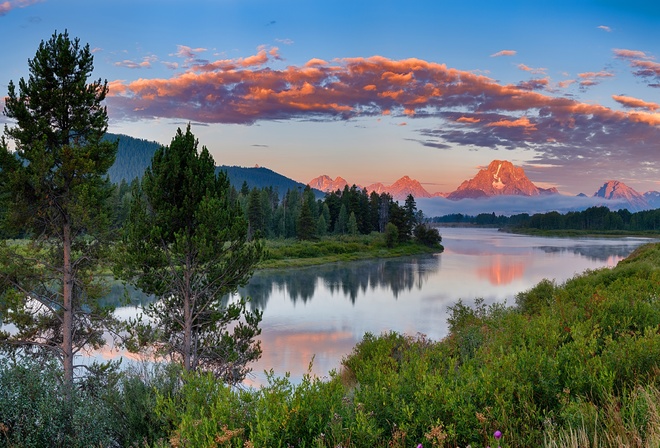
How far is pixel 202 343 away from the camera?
18.7 meters

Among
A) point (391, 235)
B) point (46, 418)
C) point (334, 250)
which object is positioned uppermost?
point (391, 235)

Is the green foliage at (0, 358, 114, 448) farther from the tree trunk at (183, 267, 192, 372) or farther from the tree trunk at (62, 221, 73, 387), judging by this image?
the tree trunk at (62, 221, 73, 387)

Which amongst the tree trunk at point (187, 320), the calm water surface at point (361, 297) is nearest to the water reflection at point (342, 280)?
the calm water surface at point (361, 297)

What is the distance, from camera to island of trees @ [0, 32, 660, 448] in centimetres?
451

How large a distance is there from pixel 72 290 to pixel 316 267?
2152 inches

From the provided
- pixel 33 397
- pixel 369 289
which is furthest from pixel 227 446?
pixel 369 289

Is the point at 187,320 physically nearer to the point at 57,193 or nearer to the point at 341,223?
the point at 57,193

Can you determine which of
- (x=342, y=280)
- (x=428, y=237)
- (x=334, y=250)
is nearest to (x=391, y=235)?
(x=428, y=237)

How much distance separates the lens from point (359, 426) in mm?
4176

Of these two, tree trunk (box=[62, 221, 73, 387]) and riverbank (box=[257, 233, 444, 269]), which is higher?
tree trunk (box=[62, 221, 73, 387])

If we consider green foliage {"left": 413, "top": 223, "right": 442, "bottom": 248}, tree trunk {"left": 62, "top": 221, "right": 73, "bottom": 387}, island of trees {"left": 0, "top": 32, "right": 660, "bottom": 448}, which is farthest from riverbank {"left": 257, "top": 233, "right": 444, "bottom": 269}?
tree trunk {"left": 62, "top": 221, "right": 73, "bottom": 387}

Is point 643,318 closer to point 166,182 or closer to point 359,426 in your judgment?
point 359,426

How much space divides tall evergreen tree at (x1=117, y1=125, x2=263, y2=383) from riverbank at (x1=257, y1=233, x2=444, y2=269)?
47.3 m

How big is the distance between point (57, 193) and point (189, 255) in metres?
5.54
